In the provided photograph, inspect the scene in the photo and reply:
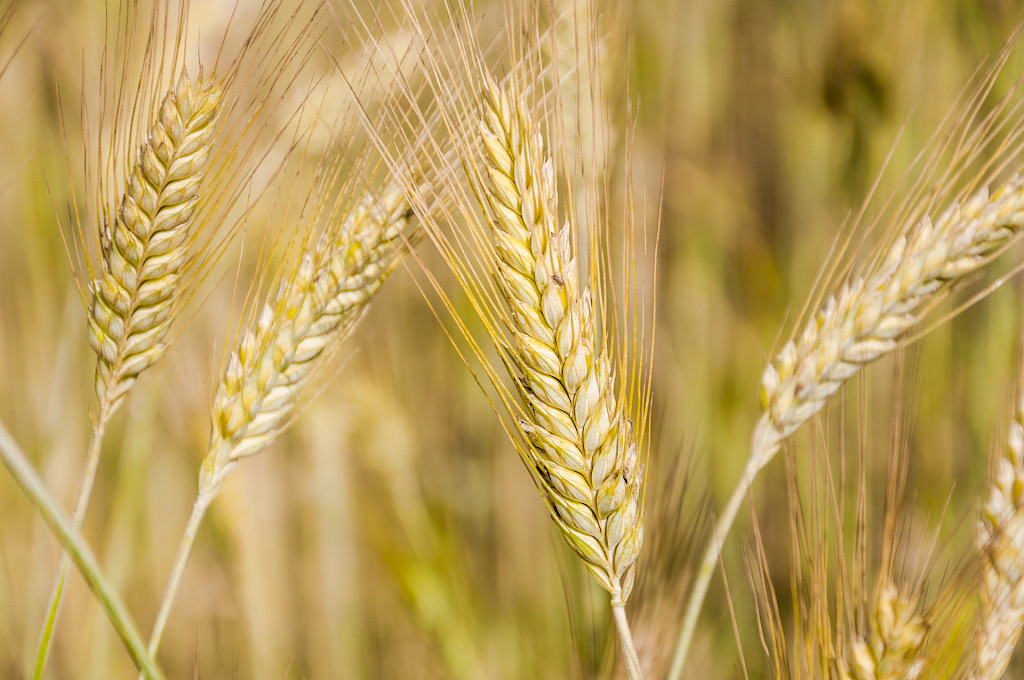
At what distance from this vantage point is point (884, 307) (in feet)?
1.48

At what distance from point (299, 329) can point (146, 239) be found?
0.13 m

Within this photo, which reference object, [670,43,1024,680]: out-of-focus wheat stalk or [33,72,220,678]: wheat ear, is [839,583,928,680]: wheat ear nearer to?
[670,43,1024,680]: out-of-focus wheat stalk

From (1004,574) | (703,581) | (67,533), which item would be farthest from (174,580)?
(1004,574)

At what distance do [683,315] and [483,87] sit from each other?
0.51 metres

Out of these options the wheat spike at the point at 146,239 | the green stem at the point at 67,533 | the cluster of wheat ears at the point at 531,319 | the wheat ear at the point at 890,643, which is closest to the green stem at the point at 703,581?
the cluster of wheat ears at the point at 531,319

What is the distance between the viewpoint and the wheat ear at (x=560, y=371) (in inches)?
15.4

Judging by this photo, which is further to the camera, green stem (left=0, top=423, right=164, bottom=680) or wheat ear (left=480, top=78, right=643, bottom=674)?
wheat ear (left=480, top=78, right=643, bottom=674)

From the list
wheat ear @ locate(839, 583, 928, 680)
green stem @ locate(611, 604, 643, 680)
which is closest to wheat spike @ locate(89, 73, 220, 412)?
green stem @ locate(611, 604, 643, 680)

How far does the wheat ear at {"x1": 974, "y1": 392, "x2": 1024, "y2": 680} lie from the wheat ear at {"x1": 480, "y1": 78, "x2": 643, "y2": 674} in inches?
10.8

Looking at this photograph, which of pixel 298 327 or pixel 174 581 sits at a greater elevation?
pixel 298 327

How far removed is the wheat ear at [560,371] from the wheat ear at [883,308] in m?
0.10

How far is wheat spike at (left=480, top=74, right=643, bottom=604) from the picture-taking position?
392mm

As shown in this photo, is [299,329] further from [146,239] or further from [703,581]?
[703,581]

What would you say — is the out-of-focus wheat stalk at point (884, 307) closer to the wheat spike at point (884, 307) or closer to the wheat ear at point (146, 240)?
the wheat spike at point (884, 307)
